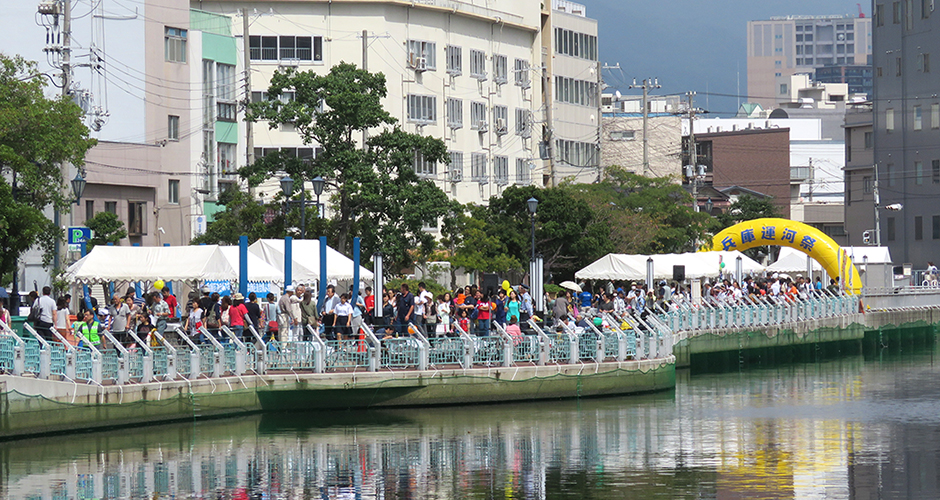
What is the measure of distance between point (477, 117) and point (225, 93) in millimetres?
16858

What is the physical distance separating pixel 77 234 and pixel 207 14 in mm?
32932

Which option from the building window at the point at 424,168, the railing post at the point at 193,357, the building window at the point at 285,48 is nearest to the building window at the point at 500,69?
Result: the building window at the point at 424,168

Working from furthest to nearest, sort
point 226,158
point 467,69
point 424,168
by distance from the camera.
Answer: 1. point 467,69
2. point 424,168
3. point 226,158

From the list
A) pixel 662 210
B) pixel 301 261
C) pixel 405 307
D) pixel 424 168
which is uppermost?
pixel 424 168

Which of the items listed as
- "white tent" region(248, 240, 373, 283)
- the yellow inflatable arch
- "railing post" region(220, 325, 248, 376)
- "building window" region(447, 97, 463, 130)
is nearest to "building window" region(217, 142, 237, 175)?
"building window" region(447, 97, 463, 130)

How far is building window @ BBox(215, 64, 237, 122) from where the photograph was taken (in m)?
67.2

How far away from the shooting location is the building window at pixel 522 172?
8425cm

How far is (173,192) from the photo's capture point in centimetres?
6359

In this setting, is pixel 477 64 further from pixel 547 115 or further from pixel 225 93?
pixel 225 93

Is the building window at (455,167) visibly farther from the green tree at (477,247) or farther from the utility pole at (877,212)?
the utility pole at (877,212)

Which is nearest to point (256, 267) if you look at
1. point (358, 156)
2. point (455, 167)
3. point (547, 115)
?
point (358, 156)

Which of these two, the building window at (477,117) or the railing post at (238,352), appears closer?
the railing post at (238,352)

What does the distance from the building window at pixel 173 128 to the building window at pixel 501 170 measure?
21.5 metres

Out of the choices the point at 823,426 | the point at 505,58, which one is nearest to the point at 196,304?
the point at 823,426
